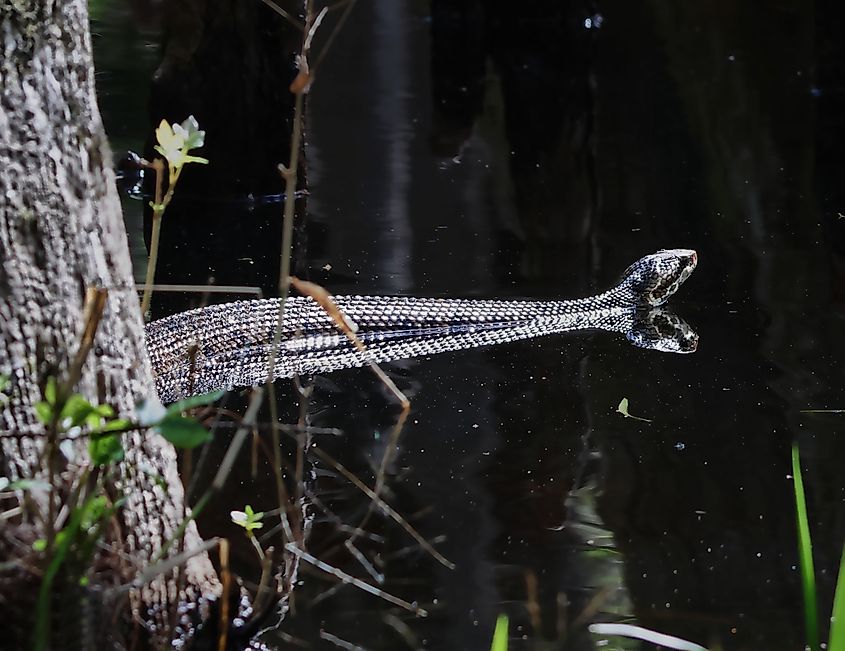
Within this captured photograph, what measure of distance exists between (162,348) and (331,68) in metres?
6.34

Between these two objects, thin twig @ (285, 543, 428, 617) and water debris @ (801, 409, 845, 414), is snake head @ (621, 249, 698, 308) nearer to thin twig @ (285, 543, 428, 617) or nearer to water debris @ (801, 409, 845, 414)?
water debris @ (801, 409, 845, 414)

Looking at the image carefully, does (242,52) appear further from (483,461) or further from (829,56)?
(829,56)

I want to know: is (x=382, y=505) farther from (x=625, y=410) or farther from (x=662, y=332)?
(x=662, y=332)

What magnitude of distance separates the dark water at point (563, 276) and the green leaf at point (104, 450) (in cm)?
57

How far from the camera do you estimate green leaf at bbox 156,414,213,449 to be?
1422 millimetres

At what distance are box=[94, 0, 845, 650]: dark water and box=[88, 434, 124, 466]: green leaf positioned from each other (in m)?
0.57

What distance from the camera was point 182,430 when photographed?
56.2 inches

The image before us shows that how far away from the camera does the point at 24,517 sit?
6.07ft

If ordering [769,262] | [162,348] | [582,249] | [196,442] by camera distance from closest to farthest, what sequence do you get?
[196,442] < [162,348] < [769,262] < [582,249]

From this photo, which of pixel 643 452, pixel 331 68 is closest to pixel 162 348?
pixel 643 452

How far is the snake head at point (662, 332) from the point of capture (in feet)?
15.1

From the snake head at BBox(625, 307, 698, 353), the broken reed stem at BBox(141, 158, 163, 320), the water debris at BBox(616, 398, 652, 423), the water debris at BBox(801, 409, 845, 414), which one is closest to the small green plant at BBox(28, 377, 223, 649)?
the broken reed stem at BBox(141, 158, 163, 320)

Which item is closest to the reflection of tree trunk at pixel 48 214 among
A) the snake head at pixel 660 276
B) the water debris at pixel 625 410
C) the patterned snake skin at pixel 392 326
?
the water debris at pixel 625 410

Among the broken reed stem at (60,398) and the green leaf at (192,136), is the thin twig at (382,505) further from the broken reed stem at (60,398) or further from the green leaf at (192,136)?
the green leaf at (192,136)
